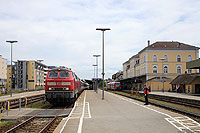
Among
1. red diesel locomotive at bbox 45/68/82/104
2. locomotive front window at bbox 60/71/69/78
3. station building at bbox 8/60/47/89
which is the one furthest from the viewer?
station building at bbox 8/60/47/89

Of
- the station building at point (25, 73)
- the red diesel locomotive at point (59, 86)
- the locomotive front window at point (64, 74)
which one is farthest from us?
the station building at point (25, 73)

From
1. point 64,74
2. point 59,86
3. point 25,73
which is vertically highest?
point 25,73

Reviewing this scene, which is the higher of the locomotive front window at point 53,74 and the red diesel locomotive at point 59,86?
the locomotive front window at point 53,74

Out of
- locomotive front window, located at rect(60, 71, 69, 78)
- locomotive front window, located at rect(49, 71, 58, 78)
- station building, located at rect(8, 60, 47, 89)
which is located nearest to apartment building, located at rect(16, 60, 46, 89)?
station building, located at rect(8, 60, 47, 89)

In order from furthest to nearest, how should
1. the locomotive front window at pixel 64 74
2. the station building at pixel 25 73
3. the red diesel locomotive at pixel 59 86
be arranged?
the station building at pixel 25 73, the locomotive front window at pixel 64 74, the red diesel locomotive at pixel 59 86

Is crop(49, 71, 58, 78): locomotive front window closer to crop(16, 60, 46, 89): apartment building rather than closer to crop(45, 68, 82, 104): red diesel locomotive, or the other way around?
crop(45, 68, 82, 104): red diesel locomotive

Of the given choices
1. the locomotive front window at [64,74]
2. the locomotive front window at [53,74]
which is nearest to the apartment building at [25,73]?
the locomotive front window at [53,74]

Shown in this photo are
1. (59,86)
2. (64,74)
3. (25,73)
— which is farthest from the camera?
(25,73)

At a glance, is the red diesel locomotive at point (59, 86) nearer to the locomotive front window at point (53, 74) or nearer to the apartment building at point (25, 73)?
the locomotive front window at point (53, 74)

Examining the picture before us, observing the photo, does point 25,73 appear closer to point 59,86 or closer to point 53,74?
point 53,74

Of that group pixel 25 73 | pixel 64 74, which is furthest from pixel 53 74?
pixel 25 73

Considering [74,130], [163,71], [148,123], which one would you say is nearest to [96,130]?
[74,130]

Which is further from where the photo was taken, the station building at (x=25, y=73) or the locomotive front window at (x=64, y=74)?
the station building at (x=25, y=73)

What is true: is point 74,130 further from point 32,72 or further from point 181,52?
point 32,72
